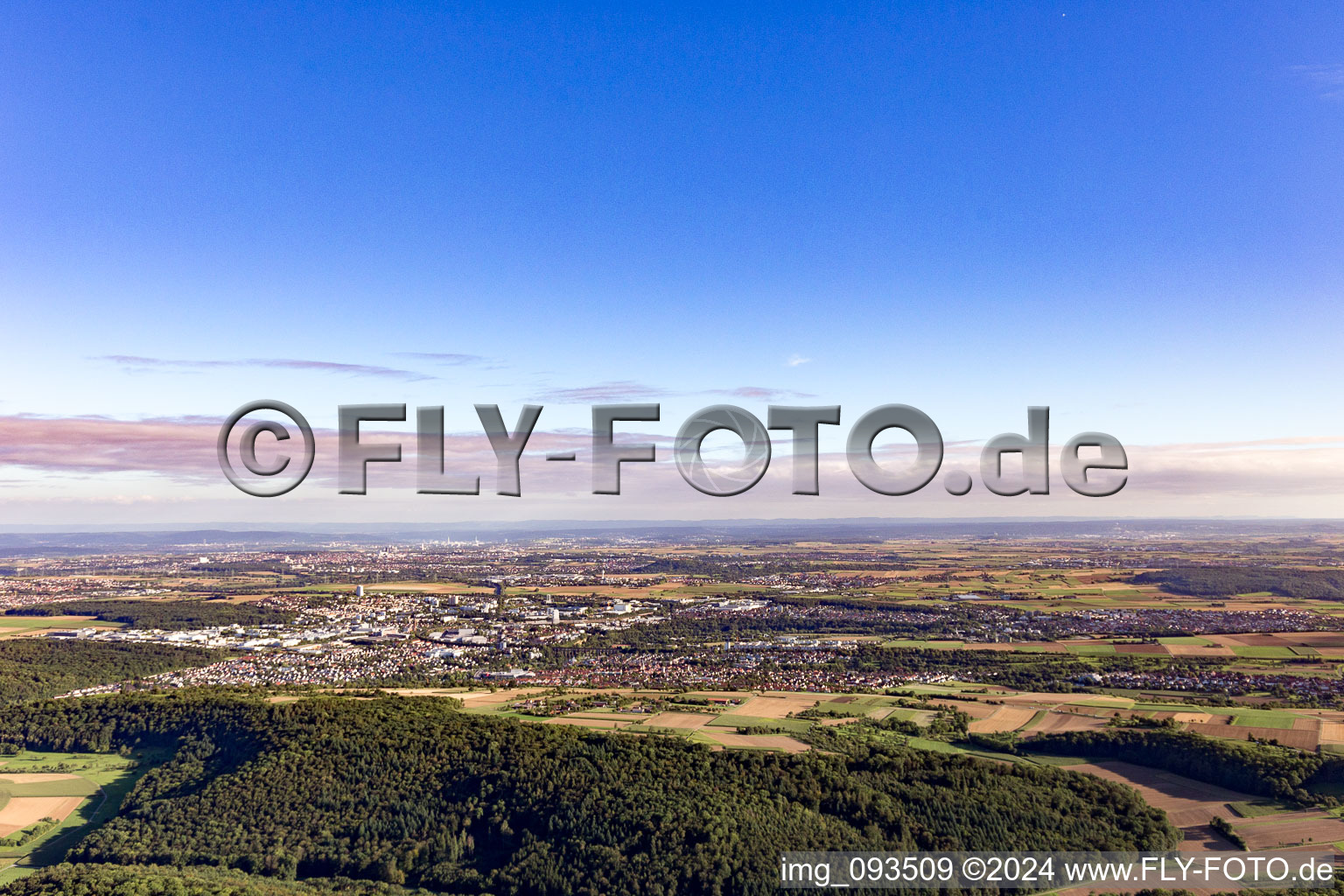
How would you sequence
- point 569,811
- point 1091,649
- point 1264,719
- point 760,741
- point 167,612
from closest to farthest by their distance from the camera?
point 569,811 < point 760,741 < point 1264,719 < point 1091,649 < point 167,612


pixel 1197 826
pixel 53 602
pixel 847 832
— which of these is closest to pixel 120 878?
pixel 847 832

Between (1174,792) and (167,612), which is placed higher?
(1174,792)

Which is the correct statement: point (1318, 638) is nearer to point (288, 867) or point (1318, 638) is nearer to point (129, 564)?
point (288, 867)

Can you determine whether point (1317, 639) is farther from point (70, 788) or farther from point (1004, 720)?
point (70, 788)

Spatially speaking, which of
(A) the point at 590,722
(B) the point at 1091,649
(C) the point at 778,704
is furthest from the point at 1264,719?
(A) the point at 590,722

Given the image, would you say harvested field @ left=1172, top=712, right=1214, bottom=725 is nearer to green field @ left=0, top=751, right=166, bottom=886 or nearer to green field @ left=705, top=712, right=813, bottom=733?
green field @ left=705, top=712, right=813, bottom=733

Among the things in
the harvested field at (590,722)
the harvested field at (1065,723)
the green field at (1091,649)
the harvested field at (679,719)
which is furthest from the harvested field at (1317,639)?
the harvested field at (590,722)

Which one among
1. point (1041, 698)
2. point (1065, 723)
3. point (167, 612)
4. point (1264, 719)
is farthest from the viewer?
point (167, 612)
